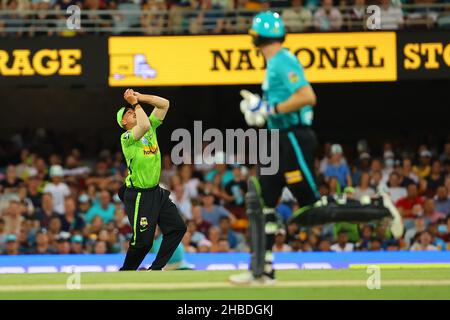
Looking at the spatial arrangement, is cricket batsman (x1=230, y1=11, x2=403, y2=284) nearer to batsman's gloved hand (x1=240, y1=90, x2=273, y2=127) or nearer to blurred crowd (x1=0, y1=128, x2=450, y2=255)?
batsman's gloved hand (x1=240, y1=90, x2=273, y2=127)

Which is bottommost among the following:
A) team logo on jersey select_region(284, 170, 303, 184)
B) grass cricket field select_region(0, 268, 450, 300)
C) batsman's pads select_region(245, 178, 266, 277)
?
grass cricket field select_region(0, 268, 450, 300)

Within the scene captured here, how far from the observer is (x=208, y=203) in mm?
18281

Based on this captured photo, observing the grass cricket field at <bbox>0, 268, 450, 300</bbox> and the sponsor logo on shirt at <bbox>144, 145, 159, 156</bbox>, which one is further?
the sponsor logo on shirt at <bbox>144, 145, 159, 156</bbox>

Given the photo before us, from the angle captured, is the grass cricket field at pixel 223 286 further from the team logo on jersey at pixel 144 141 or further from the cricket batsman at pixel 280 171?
the team logo on jersey at pixel 144 141

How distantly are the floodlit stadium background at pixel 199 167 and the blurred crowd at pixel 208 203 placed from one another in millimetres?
26

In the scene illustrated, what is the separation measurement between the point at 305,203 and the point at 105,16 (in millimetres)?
12791

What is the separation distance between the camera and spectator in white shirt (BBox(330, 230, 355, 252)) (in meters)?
17.3

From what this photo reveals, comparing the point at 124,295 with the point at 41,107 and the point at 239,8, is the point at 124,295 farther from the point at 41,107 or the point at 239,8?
the point at 41,107

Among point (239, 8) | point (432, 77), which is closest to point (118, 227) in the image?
point (239, 8)

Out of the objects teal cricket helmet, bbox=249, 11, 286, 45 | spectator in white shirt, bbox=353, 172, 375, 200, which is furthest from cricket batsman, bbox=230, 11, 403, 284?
spectator in white shirt, bbox=353, 172, 375, 200

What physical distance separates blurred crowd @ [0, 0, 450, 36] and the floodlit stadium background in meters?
0.03

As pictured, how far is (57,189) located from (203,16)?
4.24 meters

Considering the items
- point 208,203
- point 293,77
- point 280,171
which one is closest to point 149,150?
point 280,171

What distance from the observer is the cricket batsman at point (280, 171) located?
862 cm
